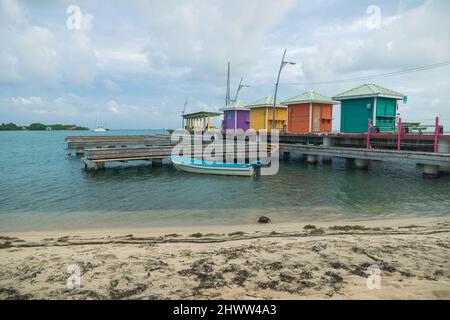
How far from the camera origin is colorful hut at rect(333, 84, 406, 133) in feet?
77.7

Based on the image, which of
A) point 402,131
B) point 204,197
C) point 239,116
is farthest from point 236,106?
point 204,197

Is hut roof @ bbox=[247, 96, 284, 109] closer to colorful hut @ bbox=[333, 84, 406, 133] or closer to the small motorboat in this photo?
colorful hut @ bbox=[333, 84, 406, 133]

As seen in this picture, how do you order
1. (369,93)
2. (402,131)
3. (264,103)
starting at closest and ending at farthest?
(402,131)
(369,93)
(264,103)

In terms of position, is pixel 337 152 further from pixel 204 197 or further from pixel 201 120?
pixel 201 120

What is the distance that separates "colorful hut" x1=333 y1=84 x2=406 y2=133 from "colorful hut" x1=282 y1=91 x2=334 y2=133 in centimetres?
304

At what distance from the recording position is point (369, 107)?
77.8 ft

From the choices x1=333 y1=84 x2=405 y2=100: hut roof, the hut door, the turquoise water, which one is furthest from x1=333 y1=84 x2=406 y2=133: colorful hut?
the turquoise water

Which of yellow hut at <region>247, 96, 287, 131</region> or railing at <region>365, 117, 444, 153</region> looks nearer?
railing at <region>365, 117, 444, 153</region>

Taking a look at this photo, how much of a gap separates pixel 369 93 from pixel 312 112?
6.13 meters

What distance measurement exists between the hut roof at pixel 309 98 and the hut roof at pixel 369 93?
268 cm

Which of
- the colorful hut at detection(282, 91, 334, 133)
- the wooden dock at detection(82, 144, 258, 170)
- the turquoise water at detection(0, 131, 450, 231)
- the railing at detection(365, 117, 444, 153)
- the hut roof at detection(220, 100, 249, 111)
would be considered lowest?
the turquoise water at detection(0, 131, 450, 231)

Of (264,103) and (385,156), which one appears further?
(264,103)

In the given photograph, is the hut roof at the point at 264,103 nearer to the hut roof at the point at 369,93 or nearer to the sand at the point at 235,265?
the hut roof at the point at 369,93

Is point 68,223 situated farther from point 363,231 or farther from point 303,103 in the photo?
point 303,103
